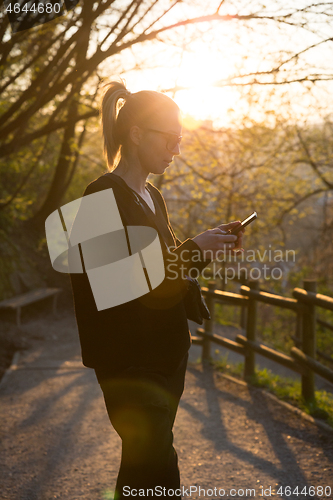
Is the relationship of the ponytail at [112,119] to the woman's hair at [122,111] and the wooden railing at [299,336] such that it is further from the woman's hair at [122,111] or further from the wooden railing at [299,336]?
the wooden railing at [299,336]

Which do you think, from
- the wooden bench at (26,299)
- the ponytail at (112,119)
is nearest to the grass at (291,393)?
the ponytail at (112,119)

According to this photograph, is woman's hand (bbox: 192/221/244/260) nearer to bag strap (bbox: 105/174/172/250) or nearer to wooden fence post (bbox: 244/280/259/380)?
bag strap (bbox: 105/174/172/250)

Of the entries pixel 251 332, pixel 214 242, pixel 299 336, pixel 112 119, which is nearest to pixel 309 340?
pixel 299 336

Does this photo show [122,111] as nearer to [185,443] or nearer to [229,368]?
[185,443]

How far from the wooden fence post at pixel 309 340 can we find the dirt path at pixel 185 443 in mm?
338

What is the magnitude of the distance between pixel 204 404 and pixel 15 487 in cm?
231

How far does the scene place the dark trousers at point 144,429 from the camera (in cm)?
157

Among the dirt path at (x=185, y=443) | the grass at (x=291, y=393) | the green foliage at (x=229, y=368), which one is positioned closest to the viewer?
the dirt path at (x=185, y=443)

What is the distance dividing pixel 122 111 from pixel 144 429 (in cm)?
123

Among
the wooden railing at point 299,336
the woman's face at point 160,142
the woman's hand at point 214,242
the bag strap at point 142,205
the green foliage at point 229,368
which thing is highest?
the woman's face at point 160,142

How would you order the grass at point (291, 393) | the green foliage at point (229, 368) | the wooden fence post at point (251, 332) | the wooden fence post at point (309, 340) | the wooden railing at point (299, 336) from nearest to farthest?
1. the grass at point (291, 393)
2. the wooden railing at point (299, 336)
3. the wooden fence post at point (309, 340)
4. the wooden fence post at point (251, 332)
5. the green foliage at point (229, 368)

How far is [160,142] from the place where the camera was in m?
1.75

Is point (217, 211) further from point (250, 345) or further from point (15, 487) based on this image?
point (15, 487)

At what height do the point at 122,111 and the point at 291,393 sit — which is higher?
the point at 122,111
